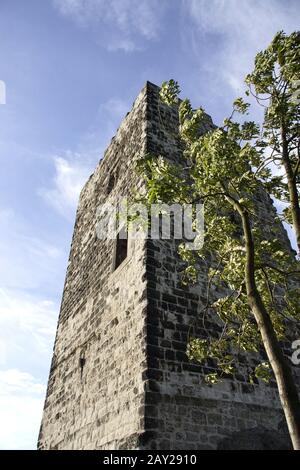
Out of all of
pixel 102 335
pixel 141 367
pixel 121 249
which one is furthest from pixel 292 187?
pixel 102 335

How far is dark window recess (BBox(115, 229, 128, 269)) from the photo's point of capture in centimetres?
813

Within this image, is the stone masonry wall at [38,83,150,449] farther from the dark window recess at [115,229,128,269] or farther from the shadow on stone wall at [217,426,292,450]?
the shadow on stone wall at [217,426,292,450]

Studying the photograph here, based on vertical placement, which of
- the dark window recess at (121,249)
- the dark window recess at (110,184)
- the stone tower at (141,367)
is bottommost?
the stone tower at (141,367)

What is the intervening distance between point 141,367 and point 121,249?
10.8 ft

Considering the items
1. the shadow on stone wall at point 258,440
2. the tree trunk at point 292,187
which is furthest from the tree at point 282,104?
the shadow on stone wall at point 258,440

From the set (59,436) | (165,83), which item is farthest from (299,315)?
(59,436)

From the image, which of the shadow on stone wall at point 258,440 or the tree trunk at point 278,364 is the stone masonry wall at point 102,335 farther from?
the tree trunk at point 278,364

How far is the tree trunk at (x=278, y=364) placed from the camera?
3682 millimetres

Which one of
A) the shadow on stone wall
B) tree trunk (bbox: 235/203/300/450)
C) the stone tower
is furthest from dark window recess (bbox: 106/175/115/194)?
the shadow on stone wall

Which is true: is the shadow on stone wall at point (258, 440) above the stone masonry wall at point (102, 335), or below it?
below

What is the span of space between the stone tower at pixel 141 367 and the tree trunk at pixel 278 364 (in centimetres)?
181

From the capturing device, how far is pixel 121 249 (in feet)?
27.5

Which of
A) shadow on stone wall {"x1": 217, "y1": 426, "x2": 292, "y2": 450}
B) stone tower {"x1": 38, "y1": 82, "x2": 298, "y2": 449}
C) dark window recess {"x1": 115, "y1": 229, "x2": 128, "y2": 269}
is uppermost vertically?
dark window recess {"x1": 115, "y1": 229, "x2": 128, "y2": 269}

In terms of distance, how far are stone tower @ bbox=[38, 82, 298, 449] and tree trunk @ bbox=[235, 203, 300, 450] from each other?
1.81 meters
